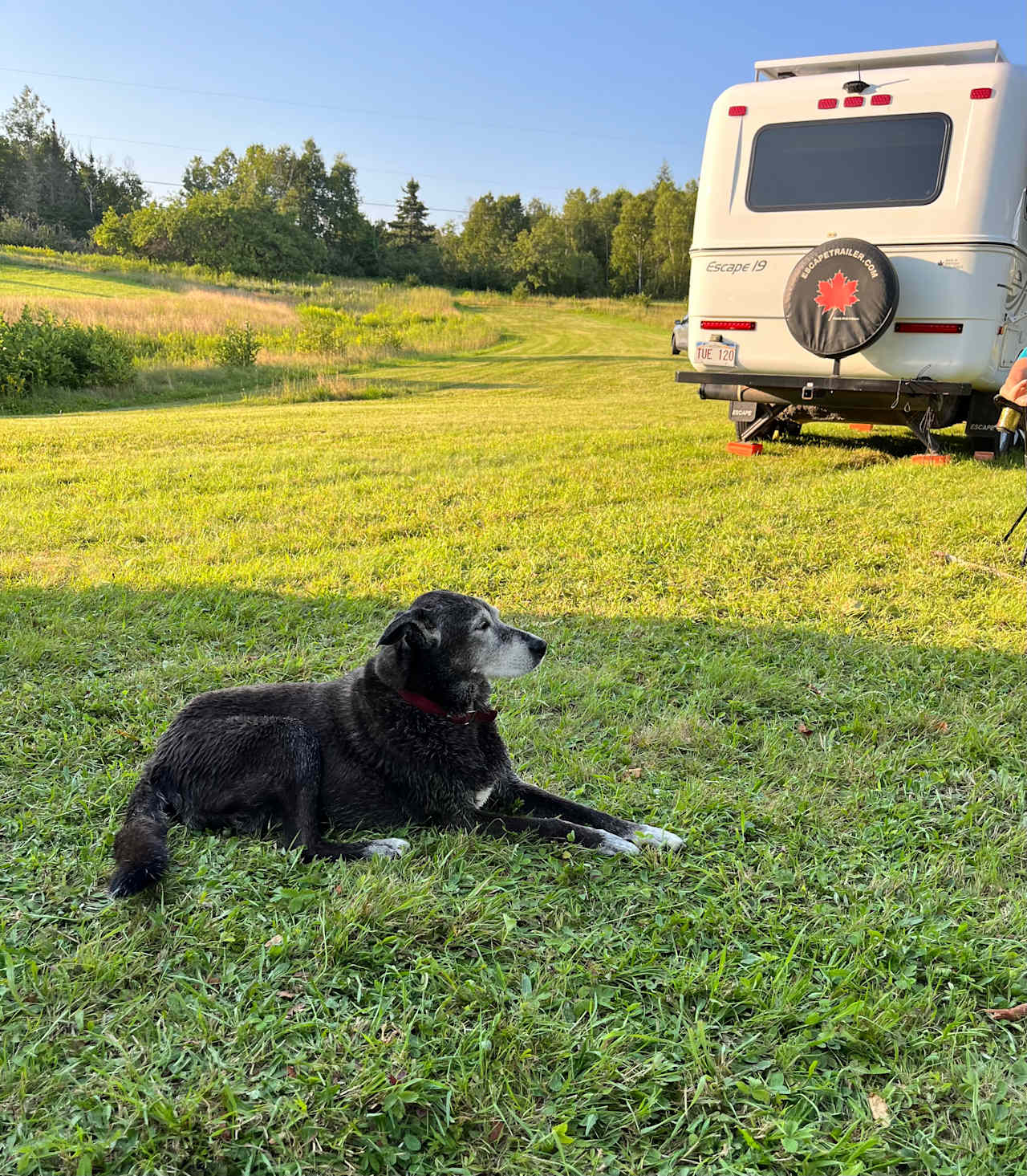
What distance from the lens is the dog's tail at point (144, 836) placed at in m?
2.35

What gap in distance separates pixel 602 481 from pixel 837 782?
5.56 metres

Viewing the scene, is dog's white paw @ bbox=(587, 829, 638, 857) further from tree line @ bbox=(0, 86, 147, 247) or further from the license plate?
tree line @ bbox=(0, 86, 147, 247)

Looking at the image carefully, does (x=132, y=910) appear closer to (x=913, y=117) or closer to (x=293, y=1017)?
(x=293, y=1017)

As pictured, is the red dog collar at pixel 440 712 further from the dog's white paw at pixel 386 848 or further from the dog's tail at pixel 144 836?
the dog's tail at pixel 144 836

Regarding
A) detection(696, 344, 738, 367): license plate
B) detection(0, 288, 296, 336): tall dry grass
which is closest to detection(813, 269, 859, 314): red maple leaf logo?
detection(696, 344, 738, 367): license plate

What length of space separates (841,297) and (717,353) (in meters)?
A: 1.52

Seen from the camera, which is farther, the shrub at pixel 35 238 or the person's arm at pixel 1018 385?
the shrub at pixel 35 238

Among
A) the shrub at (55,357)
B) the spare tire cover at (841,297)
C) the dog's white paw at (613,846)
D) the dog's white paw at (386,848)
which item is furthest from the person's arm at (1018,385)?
the shrub at (55,357)

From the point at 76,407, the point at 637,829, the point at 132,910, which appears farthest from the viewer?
the point at 76,407

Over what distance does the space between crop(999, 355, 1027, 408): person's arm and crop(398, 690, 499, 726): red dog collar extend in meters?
3.84

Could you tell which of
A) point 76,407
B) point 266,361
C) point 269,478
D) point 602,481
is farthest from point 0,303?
point 602,481

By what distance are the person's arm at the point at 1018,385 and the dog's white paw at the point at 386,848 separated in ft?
14.1

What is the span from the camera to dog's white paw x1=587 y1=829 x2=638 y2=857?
2.71 metres

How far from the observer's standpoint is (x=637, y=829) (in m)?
2.82
